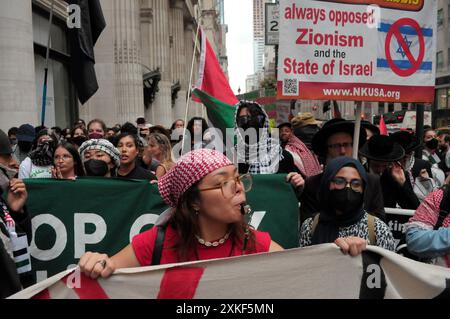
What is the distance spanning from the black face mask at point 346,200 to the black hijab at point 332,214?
0.10 ft

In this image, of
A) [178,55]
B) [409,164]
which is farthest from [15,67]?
[178,55]

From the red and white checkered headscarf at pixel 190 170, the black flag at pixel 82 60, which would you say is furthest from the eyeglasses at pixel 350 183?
the black flag at pixel 82 60

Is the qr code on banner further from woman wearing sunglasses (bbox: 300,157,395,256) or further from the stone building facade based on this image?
the stone building facade

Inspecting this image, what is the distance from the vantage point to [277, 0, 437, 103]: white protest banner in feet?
13.4

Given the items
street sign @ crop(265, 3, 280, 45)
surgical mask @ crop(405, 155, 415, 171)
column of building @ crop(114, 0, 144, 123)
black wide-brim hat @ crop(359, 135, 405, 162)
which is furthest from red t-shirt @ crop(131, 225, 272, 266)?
street sign @ crop(265, 3, 280, 45)

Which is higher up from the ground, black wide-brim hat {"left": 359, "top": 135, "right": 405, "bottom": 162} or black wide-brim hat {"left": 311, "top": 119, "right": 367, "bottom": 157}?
black wide-brim hat {"left": 311, "top": 119, "right": 367, "bottom": 157}

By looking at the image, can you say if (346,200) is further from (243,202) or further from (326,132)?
(326,132)

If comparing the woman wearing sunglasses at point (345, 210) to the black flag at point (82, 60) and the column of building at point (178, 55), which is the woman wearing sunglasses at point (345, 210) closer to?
the black flag at point (82, 60)

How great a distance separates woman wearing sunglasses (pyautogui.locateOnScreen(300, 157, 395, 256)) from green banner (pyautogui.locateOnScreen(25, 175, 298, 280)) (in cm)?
76

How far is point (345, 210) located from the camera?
2.52m

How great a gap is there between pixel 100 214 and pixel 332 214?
1796 mm

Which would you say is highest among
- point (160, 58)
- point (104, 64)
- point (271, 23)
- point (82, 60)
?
point (271, 23)
